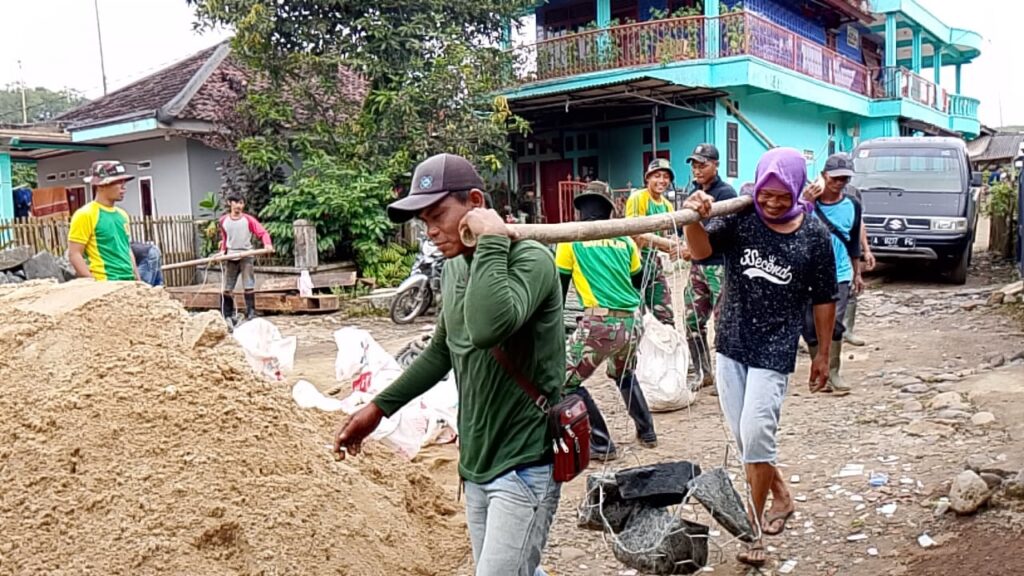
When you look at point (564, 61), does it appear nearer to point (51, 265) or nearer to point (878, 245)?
point (878, 245)

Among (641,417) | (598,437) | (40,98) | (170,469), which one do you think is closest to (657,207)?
(641,417)

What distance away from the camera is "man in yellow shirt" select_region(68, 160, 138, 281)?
5.66 m

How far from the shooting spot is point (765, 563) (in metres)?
3.60

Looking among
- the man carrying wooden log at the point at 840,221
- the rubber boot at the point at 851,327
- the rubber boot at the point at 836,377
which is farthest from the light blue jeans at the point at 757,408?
the rubber boot at the point at 851,327

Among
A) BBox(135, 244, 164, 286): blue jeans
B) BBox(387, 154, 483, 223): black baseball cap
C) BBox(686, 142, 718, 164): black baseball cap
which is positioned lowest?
BBox(135, 244, 164, 286): blue jeans

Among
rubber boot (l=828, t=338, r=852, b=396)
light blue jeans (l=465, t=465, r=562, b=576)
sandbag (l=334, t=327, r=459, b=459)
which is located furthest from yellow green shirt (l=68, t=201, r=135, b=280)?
rubber boot (l=828, t=338, r=852, b=396)

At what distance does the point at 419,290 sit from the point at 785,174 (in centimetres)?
782

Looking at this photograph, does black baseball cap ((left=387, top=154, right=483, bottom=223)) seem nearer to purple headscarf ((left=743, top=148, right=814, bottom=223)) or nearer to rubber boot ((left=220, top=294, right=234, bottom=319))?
purple headscarf ((left=743, top=148, right=814, bottom=223))

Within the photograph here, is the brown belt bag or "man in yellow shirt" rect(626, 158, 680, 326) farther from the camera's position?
"man in yellow shirt" rect(626, 158, 680, 326)

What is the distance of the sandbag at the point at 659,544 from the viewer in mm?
3023

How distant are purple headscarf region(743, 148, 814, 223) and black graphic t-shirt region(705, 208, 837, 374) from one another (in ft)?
0.26

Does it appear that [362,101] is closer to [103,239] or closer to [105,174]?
[105,174]

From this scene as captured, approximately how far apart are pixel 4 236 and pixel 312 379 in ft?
24.6

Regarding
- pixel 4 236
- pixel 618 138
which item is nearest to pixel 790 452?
pixel 4 236
